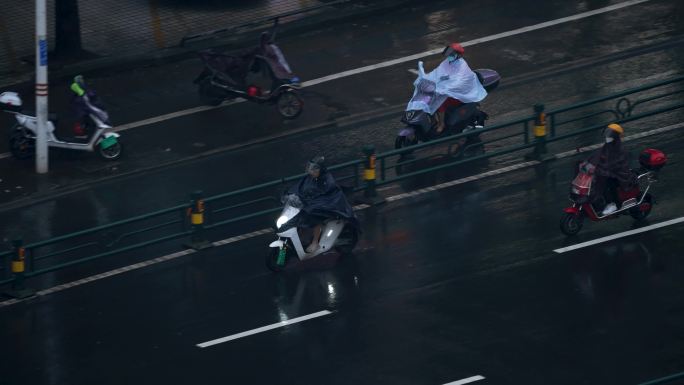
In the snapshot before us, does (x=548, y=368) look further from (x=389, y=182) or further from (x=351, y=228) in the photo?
(x=389, y=182)

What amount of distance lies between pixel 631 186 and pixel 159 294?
23.2 ft

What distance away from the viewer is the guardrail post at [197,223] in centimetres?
1973

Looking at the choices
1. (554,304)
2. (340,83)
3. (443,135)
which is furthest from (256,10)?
(554,304)

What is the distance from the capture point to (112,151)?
23828 mm

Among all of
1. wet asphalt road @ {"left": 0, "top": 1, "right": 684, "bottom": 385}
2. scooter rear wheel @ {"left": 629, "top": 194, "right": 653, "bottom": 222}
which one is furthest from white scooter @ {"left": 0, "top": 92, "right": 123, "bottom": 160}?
scooter rear wheel @ {"left": 629, "top": 194, "right": 653, "bottom": 222}

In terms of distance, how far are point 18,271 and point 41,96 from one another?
550cm

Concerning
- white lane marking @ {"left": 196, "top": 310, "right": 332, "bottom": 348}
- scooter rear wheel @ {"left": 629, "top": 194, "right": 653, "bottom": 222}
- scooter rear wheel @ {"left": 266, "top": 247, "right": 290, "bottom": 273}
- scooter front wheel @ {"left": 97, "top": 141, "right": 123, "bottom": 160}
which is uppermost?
scooter front wheel @ {"left": 97, "top": 141, "right": 123, "bottom": 160}

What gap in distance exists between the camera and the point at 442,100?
22344mm

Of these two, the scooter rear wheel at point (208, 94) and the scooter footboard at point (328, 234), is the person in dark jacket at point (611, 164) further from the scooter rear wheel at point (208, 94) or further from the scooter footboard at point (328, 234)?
the scooter rear wheel at point (208, 94)

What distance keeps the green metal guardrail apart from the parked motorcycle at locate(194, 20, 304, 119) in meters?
2.90

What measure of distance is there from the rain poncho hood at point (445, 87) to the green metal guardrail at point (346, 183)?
2.58ft

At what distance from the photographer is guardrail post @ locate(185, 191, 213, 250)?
1973cm

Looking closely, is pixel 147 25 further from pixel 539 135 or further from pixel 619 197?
pixel 619 197

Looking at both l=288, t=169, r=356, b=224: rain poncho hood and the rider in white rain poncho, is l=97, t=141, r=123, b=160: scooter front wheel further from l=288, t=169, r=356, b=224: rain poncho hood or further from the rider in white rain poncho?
l=288, t=169, r=356, b=224: rain poncho hood
